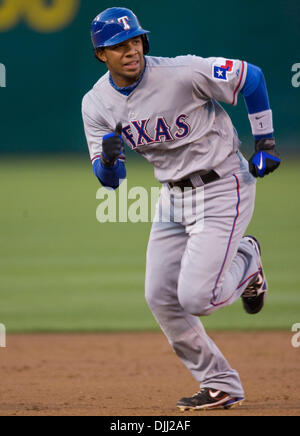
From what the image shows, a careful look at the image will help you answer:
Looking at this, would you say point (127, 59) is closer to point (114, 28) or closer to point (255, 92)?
point (114, 28)

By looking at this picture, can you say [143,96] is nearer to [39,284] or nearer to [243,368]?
[243,368]

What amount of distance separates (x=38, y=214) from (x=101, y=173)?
8.51 m

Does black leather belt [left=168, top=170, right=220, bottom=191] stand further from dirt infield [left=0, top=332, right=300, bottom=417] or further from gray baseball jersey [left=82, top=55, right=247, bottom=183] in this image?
dirt infield [left=0, top=332, right=300, bottom=417]

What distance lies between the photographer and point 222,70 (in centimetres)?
412

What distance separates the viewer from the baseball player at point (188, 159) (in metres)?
4.09

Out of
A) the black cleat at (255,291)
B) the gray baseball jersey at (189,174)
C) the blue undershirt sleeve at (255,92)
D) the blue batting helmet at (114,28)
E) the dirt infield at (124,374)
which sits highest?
the blue batting helmet at (114,28)

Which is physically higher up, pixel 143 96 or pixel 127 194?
pixel 143 96

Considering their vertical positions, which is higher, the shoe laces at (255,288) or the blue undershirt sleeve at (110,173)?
the blue undershirt sleeve at (110,173)

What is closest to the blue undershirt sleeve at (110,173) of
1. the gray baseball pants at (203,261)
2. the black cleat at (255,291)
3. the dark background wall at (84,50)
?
the gray baseball pants at (203,261)

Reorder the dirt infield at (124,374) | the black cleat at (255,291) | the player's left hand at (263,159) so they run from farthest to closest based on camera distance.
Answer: the black cleat at (255,291), the dirt infield at (124,374), the player's left hand at (263,159)

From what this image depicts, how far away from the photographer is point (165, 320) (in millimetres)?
4277

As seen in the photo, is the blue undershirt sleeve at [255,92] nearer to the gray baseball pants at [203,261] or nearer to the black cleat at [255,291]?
the gray baseball pants at [203,261]
